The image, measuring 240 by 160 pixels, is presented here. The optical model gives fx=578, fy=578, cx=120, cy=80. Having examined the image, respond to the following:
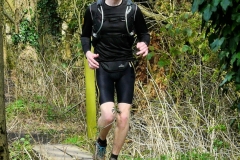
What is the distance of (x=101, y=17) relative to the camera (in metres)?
6.18

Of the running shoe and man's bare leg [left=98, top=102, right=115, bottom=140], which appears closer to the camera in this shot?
man's bare leg [left=98, top=102, right=115, bottom=140]

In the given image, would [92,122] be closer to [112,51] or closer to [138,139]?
[138,139]

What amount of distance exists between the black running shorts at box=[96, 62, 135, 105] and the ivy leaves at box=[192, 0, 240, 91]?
134cm

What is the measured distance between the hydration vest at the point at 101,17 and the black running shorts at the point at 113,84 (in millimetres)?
393

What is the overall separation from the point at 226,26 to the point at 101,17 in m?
1.62

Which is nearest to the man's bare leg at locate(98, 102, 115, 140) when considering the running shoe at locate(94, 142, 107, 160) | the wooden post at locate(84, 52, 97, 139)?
the running shoe at locate(94, 142, 107, 160)

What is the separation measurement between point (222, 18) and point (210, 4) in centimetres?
27

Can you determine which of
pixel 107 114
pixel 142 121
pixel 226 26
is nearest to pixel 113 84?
pixel 107 114

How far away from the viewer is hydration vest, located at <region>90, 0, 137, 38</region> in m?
6.19

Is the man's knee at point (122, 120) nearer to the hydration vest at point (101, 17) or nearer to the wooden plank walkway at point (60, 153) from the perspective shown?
the hydration vest at point (101, 17)

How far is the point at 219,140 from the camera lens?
7.27 metres

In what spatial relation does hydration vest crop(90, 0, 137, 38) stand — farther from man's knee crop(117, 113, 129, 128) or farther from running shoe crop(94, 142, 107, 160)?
running shoe crop(94, 142, 107, 160)

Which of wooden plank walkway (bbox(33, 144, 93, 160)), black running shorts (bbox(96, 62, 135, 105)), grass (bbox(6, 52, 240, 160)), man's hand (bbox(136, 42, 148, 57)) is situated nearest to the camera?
man's hand (bbox(136, 42, 148, 57))

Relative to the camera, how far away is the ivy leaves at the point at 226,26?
15.7ft
